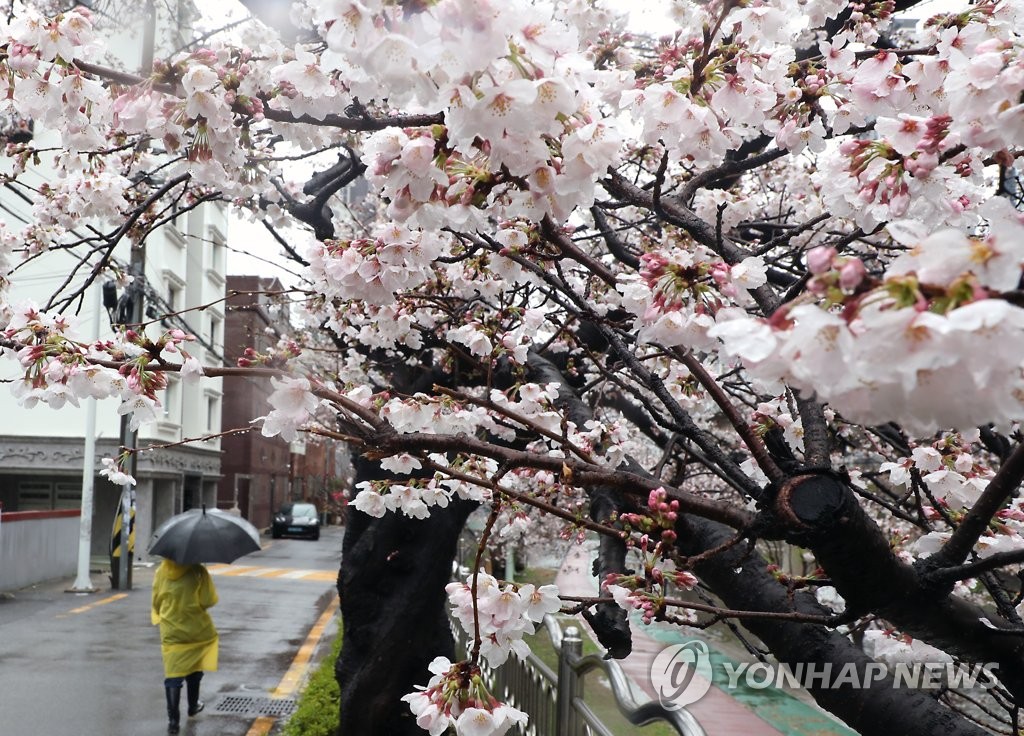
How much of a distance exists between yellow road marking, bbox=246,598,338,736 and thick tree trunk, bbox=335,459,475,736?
1.69m

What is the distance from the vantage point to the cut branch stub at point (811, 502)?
150 centimetres

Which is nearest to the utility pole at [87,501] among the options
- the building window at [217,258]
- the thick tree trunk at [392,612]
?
the thick tree trunk at [392,612]

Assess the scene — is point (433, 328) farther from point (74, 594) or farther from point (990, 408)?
point (74, 594)

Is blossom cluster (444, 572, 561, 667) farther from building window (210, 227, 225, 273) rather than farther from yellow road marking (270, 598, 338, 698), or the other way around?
building window (210, 227, 225, 273)

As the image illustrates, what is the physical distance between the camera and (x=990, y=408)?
2.77ft

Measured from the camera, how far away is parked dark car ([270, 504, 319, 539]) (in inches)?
1203

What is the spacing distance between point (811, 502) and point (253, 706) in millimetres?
6843

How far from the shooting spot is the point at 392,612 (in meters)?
5.20

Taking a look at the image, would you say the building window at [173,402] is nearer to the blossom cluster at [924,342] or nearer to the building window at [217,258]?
the building window at [217,258]

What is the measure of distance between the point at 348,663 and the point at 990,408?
5.06 m

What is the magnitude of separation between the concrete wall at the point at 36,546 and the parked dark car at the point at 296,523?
14243mm

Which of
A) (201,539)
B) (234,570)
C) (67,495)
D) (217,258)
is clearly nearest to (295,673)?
(201,539)

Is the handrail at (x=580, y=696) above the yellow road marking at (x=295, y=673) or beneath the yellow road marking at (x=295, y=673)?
above

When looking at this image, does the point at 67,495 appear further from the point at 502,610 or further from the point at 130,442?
the point at 502,610
